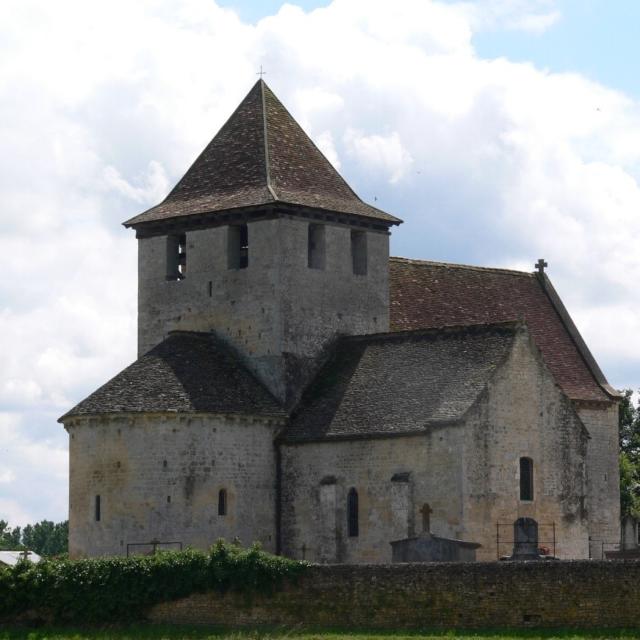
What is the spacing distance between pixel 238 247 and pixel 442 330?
818 cm

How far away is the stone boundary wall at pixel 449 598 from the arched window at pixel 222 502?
10205 mm

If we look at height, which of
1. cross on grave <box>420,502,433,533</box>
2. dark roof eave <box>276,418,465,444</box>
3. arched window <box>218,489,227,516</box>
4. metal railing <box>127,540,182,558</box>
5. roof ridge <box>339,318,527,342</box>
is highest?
roof ridge <box>339,318,527,342</box>

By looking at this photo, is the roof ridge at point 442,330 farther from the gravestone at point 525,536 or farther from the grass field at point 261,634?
the grass field at point 261,634

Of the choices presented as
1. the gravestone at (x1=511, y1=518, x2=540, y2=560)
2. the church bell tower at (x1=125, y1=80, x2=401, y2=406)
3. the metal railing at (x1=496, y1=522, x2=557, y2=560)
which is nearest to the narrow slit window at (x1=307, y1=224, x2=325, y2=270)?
the church bell tower at (x1=125, y1=80, x2=401, y2=406)

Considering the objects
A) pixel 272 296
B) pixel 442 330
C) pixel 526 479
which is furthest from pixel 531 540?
pixel 272 296

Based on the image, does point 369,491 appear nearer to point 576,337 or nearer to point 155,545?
point 155,545

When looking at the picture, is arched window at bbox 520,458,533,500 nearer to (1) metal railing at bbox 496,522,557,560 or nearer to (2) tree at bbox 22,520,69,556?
(1) metal railing at bbox 496,522,557,560

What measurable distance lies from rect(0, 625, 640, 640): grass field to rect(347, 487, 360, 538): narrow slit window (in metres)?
11.2

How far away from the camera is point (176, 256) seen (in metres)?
72.2

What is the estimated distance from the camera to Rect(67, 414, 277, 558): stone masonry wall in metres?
64.0

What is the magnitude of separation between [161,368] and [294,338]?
5.11 meters

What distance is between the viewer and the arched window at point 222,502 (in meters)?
65.1

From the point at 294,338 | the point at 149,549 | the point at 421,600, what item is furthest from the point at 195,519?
the point at 421,600

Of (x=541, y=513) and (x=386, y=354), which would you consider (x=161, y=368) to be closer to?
(x=386, y=354)
